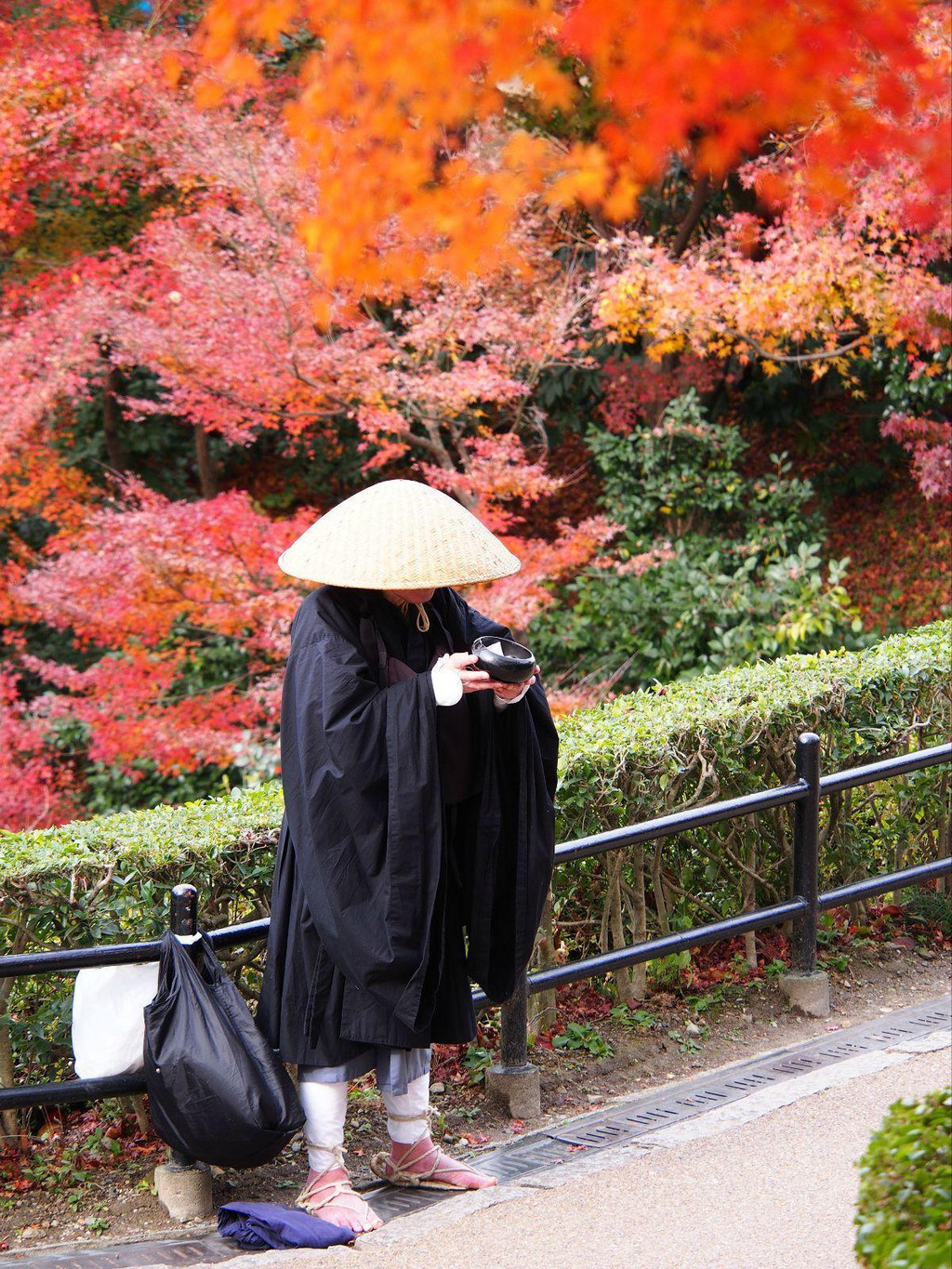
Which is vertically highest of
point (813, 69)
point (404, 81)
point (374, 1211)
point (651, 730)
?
point (404, 81)

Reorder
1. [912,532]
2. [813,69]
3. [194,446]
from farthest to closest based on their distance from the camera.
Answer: [194,446], [912,532], [813,69]

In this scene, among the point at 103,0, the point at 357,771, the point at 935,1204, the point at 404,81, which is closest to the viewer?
the point at 935,1204

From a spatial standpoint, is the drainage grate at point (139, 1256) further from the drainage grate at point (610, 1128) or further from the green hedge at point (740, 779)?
the green hedge at point (740, 779)

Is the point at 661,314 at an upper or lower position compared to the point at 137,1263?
upper

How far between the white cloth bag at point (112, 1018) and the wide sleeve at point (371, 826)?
53cm

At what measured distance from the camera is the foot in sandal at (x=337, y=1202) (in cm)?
299

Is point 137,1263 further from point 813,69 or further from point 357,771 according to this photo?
point 813,69

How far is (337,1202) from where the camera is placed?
3025 millimetres

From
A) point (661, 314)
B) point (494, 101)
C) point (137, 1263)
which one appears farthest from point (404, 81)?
point (137, 1263)

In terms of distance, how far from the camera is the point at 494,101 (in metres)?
8.39

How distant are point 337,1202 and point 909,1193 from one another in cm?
157

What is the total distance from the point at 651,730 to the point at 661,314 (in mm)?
5292

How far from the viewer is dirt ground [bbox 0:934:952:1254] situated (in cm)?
322

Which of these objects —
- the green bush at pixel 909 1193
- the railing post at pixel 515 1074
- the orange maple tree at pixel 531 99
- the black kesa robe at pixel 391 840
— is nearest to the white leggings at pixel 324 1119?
the black kesa robe at pixel 391 840
